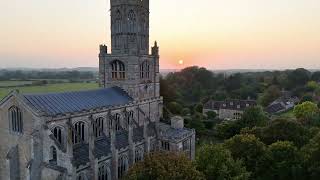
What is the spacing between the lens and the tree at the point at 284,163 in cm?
3672

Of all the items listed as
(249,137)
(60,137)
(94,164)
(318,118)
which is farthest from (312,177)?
(318,118)

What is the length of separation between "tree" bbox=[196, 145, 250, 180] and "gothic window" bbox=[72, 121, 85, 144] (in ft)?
47.2

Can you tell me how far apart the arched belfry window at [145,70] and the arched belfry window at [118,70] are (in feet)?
9.78

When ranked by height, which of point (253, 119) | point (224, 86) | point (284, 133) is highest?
point (224, 86)

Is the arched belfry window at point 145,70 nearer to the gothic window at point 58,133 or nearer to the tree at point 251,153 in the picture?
the tree at point 251,153

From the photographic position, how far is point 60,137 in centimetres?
3509

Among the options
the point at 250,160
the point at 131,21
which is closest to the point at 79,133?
the point at 131,21

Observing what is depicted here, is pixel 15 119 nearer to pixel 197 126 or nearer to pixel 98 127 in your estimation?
pixel 98 127

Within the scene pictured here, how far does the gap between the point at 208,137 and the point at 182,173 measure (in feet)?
153

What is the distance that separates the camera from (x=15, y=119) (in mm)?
34812

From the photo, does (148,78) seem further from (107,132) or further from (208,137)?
(208,137)

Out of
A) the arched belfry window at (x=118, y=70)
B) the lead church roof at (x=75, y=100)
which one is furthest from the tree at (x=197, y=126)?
the arched belfry window at (x=118, y=70)

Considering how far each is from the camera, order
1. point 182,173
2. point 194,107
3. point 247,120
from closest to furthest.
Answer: point 182,173 < point 247,120 < point 194,107

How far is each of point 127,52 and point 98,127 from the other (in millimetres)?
13646
